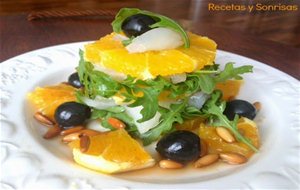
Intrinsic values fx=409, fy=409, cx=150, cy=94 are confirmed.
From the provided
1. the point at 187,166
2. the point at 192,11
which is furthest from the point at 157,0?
the point at 187,166

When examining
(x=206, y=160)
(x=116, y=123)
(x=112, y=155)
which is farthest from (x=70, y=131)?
(x=206, y=160)

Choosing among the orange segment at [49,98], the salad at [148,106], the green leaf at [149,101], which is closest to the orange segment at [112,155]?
the salad at [148,106]

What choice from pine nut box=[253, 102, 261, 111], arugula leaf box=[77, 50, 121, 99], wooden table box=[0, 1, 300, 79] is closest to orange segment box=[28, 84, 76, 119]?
arugula leaf box=[77, 50, 121, 99]

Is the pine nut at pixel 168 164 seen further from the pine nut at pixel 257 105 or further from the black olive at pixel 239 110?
the pine nut at pixel 257 105

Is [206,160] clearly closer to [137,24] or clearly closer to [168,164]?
[168,164]

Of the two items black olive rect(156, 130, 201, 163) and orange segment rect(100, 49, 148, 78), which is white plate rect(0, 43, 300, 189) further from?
orange segment rect(100, 49, 148, 78)

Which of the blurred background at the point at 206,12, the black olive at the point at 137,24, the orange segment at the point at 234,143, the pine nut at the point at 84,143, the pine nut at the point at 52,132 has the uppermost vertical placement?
the black olive at the point at 137,24

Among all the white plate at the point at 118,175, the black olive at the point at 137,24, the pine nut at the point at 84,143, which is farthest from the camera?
the black olive at the point at 137,24
